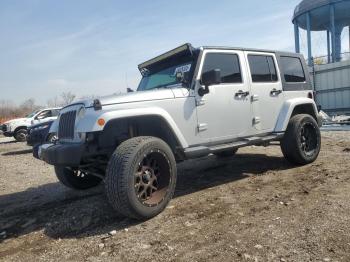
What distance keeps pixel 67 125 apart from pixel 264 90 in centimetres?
322

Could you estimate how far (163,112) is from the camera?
4551 millimetres

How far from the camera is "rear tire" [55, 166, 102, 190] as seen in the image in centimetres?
574

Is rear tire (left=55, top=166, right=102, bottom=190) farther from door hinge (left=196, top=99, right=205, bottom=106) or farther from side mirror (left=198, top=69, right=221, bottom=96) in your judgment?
side mirror (left=198, top=69, right=221, bottom=96)

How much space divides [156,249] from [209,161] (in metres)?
4.69

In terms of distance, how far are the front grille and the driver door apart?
5.48 feet

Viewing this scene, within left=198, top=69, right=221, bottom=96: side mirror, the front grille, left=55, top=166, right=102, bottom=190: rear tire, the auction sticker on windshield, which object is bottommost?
left=55, top=166, right=102, bottom=190: rear tire

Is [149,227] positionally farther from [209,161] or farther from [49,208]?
[209,161]

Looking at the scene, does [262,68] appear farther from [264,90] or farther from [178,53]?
[178,53]

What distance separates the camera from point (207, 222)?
401 centimetres

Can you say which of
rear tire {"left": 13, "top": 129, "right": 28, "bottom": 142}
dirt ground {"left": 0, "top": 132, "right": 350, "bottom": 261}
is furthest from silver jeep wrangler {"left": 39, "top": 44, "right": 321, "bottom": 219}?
rear tire {"left": 13, "top": 129, "right": 28, "bottom": 142}

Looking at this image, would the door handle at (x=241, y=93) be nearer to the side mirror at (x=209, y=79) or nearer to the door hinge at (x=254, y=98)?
the door hinge at (x=254, y=98)

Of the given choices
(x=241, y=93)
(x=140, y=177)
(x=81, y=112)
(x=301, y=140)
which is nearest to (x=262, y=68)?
(x=241, y=93)

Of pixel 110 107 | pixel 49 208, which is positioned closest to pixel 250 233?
pixel 110 107

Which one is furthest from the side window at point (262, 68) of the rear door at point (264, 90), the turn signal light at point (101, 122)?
the turn signal light at point (101, 122)
